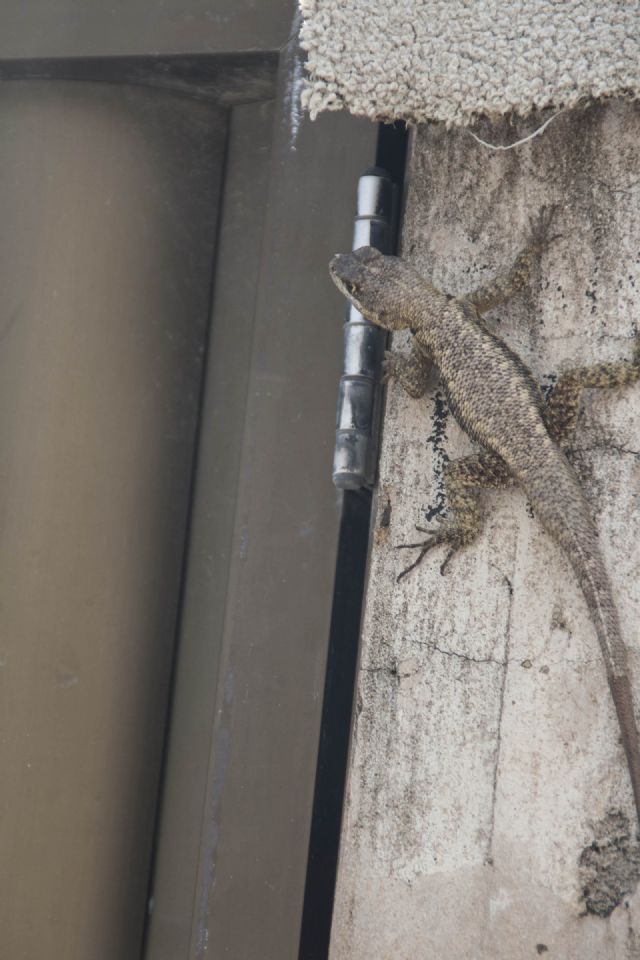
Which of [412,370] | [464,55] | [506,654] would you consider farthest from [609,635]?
[464,55]

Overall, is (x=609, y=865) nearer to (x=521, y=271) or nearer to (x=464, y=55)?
(x=521, y=271)

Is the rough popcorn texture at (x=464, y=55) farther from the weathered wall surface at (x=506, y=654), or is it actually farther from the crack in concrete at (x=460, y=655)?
the crack in concrete at (x=460, y=655)

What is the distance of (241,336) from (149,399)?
1.15 ft

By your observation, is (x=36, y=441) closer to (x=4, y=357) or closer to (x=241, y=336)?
(x=4, y=357)

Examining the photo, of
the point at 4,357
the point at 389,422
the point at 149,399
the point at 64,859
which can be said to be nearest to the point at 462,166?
the point at 389,422

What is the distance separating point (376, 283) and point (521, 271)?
368mm

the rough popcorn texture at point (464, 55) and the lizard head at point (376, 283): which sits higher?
the rough popcorn texture at point (464, 55)

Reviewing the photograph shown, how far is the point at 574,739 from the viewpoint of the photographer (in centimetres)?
225

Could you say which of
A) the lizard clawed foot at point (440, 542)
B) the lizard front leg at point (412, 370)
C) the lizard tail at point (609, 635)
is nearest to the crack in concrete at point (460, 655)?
the lizard clawed foot at point (440, 542)

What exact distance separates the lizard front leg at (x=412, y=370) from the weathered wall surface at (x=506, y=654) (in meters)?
0.05

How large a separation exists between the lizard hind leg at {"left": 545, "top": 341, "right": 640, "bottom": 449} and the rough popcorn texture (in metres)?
0.62

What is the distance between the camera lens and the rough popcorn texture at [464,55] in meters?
2.27

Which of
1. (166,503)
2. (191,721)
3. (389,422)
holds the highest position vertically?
(389,422)

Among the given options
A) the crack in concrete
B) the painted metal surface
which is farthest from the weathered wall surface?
the painted metal surface
